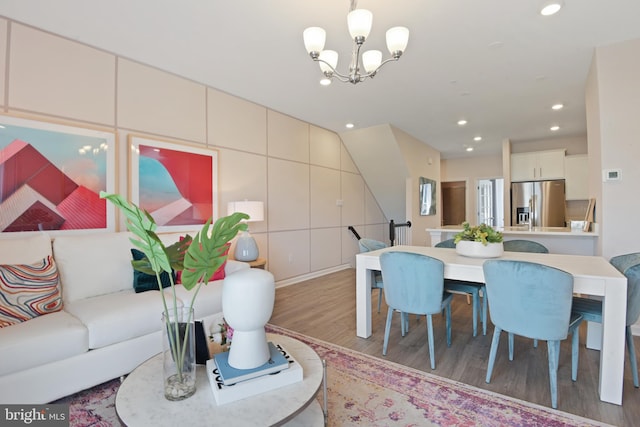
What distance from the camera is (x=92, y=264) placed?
8.34 feet

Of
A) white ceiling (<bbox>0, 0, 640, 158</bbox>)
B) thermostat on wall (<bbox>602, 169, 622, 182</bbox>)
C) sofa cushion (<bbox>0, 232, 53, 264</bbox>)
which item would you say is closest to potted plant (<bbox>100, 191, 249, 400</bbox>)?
sofa cushion (<bbox>0, 232, 53, 264</bbox>)

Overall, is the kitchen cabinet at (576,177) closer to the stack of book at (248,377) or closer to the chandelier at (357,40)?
the chandelier at (357,40)

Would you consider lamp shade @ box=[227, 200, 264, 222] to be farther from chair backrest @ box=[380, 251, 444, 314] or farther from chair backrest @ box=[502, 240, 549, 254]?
chair backrest @ box=[502, 240, 549, 254]

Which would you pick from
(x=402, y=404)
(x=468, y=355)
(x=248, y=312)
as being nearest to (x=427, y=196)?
(x=468, y=355)

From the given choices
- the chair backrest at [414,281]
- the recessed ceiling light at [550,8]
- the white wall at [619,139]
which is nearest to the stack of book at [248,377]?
the chair backrest at [414,281]

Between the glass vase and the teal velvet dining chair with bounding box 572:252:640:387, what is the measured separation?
2439 mm

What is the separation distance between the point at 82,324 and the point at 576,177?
7.93 m

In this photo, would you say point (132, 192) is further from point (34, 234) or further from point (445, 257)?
point (445, 257)

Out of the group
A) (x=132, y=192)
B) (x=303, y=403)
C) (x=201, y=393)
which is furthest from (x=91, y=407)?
(x=132, y=192)

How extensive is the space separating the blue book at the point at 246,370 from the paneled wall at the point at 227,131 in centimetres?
245

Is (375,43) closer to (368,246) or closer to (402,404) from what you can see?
Answer: (368,246)

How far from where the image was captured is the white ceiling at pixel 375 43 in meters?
2.33

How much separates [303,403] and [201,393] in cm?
43

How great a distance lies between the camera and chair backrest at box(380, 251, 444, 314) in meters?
2.26
